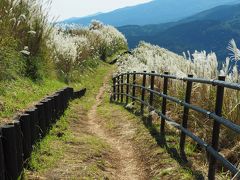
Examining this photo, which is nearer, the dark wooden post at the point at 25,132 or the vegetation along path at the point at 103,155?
the dark wooden post at the point at 25,132

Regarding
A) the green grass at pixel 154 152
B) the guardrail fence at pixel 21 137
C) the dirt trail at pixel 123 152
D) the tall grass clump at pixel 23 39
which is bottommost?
the dirt trail at pixel 123 152

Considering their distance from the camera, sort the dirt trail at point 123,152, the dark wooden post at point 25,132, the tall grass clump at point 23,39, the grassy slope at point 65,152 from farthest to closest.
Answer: the tall grass clump at point 23,39
the dirt trail at point 123,152
the grassy slope at point 65,152
the dark wooden post at point 25,132

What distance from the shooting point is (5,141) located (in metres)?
4.94

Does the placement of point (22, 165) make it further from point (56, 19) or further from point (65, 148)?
point (56, 19)

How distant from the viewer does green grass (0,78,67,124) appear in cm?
746

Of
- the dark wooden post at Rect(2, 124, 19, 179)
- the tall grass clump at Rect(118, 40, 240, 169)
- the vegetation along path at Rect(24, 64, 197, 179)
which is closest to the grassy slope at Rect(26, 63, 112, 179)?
the vegetation along path at Rect(24, 64, 197, 179)

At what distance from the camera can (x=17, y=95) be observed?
352 inches

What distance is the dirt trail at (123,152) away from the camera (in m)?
7.18

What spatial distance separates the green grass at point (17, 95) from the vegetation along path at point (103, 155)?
73 centimetres

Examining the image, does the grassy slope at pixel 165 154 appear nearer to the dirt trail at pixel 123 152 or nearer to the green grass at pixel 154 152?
the green grass at pixel 154 152

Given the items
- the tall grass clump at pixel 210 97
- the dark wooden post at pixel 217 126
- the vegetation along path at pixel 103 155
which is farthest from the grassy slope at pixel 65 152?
the tall grass clump at pixel 210 97

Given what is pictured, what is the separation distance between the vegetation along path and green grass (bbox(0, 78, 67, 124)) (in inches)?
28.6

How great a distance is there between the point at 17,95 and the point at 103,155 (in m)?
2.36

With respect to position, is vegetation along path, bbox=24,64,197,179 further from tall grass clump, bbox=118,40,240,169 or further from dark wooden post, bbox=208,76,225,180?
tall grass clump, bbox=118,40,240,169
